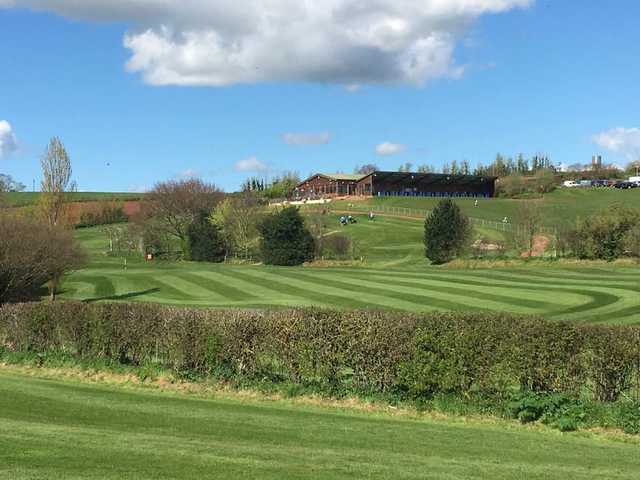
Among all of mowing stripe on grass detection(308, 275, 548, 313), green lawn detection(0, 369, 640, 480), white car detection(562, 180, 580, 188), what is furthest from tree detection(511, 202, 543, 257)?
white car detection(562, 180, 580, 188)

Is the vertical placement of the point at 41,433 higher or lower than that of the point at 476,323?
lower

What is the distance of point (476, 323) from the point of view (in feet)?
37.0

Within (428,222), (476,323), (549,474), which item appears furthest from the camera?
(428,222)

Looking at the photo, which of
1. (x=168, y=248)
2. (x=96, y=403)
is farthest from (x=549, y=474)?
(x=168, y=248)

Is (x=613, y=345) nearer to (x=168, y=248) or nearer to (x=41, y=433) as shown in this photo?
(x=41, y=433)

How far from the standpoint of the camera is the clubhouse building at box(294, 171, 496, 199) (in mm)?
140250

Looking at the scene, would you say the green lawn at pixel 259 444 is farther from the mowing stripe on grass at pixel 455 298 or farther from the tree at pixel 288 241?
the tree at pixel 288 241

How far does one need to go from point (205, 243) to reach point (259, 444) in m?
74.6

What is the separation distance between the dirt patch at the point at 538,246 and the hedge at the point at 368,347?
53.3m

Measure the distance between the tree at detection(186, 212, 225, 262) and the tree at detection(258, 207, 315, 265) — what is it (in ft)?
35.0

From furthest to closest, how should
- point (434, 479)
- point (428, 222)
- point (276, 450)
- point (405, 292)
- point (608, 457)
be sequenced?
point (428, 222) < point (405, 292) < point (608, 457) < point (276, 450) < point (434, 479)

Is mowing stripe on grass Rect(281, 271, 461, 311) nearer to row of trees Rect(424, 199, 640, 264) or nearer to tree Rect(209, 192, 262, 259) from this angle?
row of trees Rect(424, 199, 640, 264)

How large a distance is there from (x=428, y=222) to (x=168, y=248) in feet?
128

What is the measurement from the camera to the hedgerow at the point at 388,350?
1077 cm
